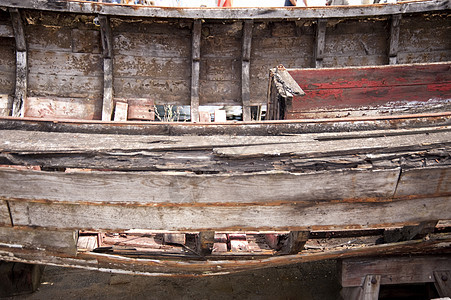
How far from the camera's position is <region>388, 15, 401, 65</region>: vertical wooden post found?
504 centimetres

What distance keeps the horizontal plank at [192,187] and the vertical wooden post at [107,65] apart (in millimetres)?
2782

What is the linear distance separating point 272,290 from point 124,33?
4208mm

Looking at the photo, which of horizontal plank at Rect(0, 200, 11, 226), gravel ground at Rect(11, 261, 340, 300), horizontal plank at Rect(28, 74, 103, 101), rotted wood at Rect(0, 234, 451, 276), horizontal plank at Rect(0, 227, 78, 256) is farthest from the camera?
horizontal plank at Rect(28, 74, 103, 101)

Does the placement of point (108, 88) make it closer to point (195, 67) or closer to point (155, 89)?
point (155, 89)

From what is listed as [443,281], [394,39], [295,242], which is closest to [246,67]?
[394,39]

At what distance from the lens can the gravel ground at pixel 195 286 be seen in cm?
342

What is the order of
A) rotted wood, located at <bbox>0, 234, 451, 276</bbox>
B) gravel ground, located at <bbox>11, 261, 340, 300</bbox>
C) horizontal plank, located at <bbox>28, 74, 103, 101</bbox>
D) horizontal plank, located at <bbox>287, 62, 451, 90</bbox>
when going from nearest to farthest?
Answer: rotted wood, located at <bbox>0, 234, 451, 276</bbox> < gravel ground, located at <bbox>11, 261, 340, 300</bbox> < horizontal plank, located at <bbox>287, 62, 451, 90</bbox> < horizontal plank, located at <bbox>28, 74, 103, 101</bbox>

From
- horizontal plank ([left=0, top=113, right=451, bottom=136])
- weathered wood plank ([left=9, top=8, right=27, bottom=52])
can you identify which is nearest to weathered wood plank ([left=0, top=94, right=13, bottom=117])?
weathered wood plank ([left=9, top=8, right=27, bottom=52])

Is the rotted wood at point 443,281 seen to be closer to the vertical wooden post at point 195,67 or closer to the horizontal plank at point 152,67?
the vertical wooden post at point 195,67

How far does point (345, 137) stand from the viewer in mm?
2301

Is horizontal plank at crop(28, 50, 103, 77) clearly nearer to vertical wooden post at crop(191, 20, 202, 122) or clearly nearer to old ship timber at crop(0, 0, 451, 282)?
vertical wooden post at crop(191, 20, 202, 122)

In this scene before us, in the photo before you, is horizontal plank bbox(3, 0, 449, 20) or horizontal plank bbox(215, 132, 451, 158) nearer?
horizontal plank bbox(215, 132, 451, 158)

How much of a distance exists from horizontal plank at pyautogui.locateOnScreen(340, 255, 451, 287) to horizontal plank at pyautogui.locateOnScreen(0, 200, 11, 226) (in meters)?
2.52

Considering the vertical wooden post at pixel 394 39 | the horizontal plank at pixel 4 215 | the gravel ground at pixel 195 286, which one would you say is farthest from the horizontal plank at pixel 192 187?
the vertical wooden post at pixel 394 39
